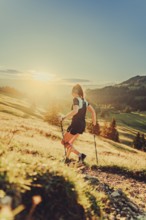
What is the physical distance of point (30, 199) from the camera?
550cm

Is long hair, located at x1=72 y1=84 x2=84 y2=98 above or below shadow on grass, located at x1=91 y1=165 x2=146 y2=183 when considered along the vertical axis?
above

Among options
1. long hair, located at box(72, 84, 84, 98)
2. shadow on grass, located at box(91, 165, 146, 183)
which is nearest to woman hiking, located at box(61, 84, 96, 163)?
long hair, located at box(72, 84, 84, 98)

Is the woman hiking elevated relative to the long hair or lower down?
lower down

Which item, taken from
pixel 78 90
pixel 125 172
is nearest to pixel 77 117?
pixel 78 90

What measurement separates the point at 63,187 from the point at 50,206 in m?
0.62

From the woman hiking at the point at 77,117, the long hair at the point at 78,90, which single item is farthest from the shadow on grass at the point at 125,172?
the long hair at the point at 78,90

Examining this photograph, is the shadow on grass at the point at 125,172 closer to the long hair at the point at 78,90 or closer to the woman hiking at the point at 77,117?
the woman hiking at the point at 77,117

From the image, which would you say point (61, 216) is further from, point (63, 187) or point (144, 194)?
point (144, 194)

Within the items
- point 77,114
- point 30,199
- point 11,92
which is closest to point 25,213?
point 30,199

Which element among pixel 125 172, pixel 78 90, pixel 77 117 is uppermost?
pixel 78 90

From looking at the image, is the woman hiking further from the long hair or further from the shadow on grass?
the shadow on grass

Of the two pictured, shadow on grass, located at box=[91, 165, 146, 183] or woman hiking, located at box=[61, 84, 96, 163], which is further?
shadow on grass, located at box=[91, 165, 146, 183]

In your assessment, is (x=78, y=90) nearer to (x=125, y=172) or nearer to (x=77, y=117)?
(x=77, y=117)

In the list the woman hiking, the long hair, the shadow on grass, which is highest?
the long hair
